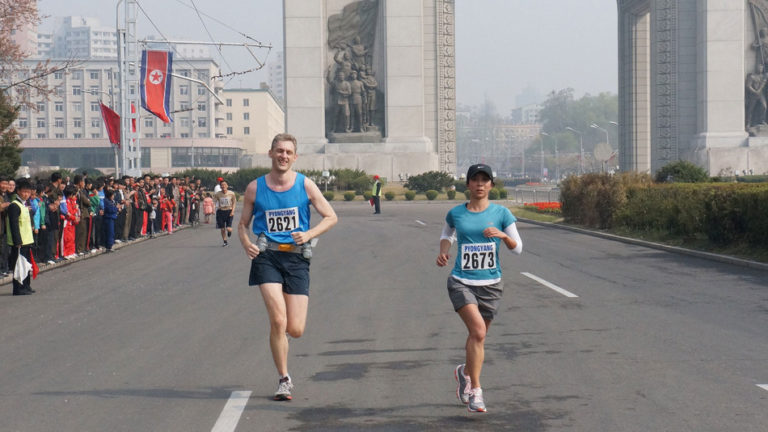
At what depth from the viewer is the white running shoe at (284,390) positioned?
752cm

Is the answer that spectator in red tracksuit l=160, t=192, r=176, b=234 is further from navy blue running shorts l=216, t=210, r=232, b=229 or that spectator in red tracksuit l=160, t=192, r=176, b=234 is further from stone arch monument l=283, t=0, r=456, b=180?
stone arch monument l=283, t=0, r=456, b=180

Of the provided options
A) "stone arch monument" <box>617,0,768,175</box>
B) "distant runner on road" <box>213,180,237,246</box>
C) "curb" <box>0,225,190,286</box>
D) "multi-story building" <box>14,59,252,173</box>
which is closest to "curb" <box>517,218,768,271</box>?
"distant runner on road" <box>213,180,237,246</box>

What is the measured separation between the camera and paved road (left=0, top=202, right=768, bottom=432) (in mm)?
7059

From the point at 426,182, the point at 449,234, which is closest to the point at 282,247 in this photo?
the point at 449,234

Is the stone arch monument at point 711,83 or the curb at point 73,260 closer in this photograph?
the curb at point 73,260

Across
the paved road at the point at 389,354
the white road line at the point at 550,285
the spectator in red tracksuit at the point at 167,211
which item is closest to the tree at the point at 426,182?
the spectator in red tracksuit at the point at 167,211

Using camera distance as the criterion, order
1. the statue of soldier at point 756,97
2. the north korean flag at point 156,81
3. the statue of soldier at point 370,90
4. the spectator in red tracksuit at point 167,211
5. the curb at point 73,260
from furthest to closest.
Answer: the statue of soldier at point 756,97 < the statue of soldier at point 370,90 < the north korean flag at point 156,81 < the spectator in red tracksuit at point 167,211 < the curb at point 73,260

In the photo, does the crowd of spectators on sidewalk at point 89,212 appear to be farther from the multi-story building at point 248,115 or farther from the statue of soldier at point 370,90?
the multi-story building at point 248,115

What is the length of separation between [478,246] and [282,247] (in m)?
1.54

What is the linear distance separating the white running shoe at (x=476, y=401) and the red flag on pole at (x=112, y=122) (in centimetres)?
3508

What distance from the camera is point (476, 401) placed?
7.02 meters

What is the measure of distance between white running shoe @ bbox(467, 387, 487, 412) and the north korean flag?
3170 cm

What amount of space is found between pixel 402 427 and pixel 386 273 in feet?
36.0

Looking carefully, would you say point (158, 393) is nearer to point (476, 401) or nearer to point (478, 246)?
point (476, 401)
